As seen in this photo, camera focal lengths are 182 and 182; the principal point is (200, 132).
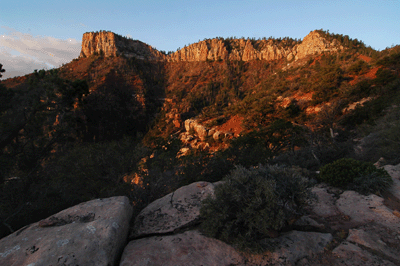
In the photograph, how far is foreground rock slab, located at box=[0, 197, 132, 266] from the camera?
7.27 feet

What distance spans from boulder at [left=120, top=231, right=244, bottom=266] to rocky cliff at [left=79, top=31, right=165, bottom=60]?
72251 mm

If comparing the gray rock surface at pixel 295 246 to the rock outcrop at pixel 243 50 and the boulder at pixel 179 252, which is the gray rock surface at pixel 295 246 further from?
the rock outcrop at pixel 243 50

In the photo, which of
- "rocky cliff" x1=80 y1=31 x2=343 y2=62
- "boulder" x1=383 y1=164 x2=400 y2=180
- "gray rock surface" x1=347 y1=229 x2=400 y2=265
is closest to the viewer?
"gray rock surface" x1=347 y1=229 x2=400 y2=265

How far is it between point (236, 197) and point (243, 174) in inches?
17.8

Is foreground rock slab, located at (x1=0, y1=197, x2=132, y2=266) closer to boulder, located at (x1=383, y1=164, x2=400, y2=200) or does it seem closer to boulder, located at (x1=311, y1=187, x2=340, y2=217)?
boulder, located at (x1=311, y1=187, x2=340, y2=217)

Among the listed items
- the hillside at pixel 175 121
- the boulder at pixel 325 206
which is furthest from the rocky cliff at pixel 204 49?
the boulder at pixel 325 206

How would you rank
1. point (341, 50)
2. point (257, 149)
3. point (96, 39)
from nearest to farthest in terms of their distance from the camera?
point (257, 149) → point (341, 50) → point (96, 39)

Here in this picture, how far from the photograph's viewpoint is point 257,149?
7996 millimetres

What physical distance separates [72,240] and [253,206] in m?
2.56

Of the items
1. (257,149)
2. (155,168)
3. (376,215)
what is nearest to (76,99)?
(155,168)

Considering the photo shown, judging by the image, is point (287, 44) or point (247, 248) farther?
point (287, 44)

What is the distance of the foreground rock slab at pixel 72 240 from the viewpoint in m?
2.22

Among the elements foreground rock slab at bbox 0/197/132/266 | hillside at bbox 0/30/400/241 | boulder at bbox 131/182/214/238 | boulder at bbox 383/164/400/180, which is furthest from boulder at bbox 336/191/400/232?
foreground rock slab at bbox 0/197/132/266

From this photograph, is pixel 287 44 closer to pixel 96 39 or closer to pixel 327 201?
pixel 96 39
